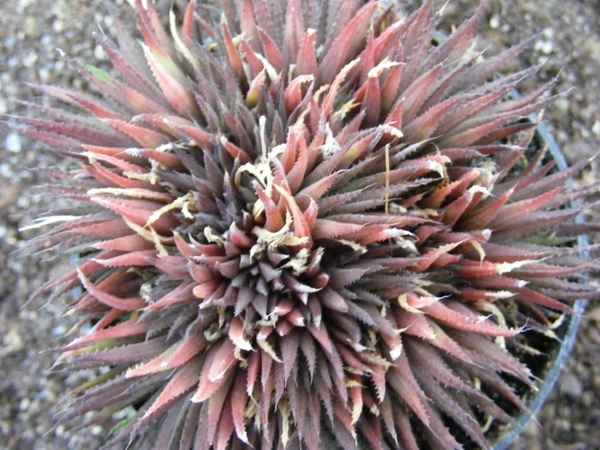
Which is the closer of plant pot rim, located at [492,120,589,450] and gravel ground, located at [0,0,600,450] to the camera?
plant pot rim, located at [492,120,589,450]

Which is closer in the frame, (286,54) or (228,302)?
(228,302)

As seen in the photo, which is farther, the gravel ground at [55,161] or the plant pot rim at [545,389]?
the gravel ground at [55,161]

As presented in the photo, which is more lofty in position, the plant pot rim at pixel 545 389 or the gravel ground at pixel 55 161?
the gravel ground at pixel 55 161

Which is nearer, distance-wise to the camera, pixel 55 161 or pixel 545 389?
pixel 545 389

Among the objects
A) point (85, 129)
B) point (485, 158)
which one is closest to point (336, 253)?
point (485, 158)

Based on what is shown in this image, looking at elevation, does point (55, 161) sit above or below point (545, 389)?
above

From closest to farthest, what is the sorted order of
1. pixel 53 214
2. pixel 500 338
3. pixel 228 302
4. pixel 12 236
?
pixel 228 302, pixel 500 338, pixel 53 214, pixel 12 236

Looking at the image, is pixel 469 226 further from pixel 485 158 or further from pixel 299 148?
pixel 299 148

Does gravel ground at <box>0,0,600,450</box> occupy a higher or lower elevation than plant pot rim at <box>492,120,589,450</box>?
higher
